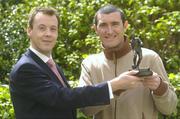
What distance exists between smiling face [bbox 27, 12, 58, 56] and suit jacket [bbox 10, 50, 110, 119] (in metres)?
0.15

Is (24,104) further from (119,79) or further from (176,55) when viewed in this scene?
(176,55)

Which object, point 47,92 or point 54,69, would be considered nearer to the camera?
point 47,92

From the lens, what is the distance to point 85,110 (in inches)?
127

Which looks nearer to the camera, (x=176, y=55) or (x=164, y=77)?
(x=164, y=77)

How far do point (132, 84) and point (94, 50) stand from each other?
3.13 metres

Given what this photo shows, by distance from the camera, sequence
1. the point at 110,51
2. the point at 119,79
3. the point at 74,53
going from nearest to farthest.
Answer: the point at 119,79 → the point at 110,51 → the point at 74,53

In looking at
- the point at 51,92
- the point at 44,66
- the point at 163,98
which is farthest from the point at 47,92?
the point at 163,98

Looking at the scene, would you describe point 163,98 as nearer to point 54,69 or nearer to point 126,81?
point 126,81

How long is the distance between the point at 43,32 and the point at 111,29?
1.67 feet

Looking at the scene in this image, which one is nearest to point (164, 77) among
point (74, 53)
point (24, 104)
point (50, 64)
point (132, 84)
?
point (132, 84)

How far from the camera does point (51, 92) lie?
2.84 m

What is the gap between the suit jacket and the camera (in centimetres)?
284

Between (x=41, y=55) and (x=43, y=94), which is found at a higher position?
(x=41, y=55)

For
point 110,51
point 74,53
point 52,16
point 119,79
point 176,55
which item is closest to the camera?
point 119,79
